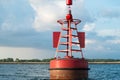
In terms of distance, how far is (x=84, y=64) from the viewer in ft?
181

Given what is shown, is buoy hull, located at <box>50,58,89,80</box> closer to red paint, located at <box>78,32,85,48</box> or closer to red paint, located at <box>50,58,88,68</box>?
red paint, located at <box>50,58,88,68</box>

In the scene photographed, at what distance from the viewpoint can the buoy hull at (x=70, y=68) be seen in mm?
54250

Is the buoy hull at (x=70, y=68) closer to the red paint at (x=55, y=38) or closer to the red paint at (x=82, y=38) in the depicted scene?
the red paint at (x=55, y=38)

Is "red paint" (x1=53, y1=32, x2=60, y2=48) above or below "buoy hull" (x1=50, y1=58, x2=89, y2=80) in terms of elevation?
above

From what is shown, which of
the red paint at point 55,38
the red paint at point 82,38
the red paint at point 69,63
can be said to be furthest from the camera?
the red paint at point 82,38

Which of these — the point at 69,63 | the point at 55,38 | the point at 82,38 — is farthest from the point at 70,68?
the point at 82,38

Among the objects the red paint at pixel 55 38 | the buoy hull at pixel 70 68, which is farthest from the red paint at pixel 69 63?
the red paint at pixel 55 38

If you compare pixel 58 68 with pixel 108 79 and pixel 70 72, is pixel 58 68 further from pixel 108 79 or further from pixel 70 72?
pixel 108 79

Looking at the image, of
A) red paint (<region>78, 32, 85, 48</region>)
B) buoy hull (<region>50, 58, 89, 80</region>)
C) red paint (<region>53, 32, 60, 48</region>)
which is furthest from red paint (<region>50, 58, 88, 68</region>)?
red paint (<region>78, 32, 85, 48</region>)

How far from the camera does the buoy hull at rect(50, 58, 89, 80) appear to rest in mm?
54250

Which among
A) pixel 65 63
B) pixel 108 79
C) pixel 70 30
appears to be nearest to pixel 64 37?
pixel 70 30

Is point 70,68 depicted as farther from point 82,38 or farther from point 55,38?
point 82,38

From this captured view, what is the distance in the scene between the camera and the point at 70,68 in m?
54.3

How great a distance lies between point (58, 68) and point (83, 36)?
701 centimetres
